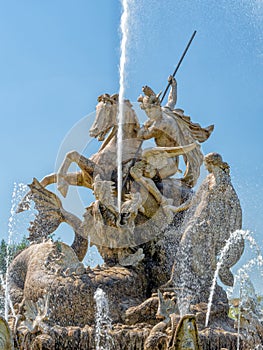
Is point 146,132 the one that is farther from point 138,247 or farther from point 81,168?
point 138,247

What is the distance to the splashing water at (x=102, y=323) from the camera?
10.0 meters

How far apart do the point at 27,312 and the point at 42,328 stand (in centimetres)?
52

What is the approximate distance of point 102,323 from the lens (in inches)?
414

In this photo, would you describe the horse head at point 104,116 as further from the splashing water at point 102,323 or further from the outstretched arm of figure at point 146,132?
the splashing water at point 102,323

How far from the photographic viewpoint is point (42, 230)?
13.4 metres

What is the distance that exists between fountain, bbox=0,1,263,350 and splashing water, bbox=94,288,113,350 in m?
0.02

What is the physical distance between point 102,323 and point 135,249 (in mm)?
1911

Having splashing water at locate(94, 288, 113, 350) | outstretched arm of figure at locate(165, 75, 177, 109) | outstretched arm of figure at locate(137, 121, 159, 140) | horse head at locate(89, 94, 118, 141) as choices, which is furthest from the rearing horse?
splashing water at locate(94, 288, 113, 350)

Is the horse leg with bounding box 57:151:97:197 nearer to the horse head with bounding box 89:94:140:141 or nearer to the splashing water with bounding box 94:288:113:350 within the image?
the horse head with bounding box 89:94:140:141

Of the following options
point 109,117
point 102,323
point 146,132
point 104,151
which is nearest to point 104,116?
point 109,117

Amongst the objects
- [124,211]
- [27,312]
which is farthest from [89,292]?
[124,211]

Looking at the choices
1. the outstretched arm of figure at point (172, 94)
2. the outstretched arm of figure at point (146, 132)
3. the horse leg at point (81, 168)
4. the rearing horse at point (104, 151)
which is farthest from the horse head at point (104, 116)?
the outstretched arm of figure at point (172, 94)

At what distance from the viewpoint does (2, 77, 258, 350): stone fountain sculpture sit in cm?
1011

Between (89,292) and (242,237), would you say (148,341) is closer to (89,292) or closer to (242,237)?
(89,292)
